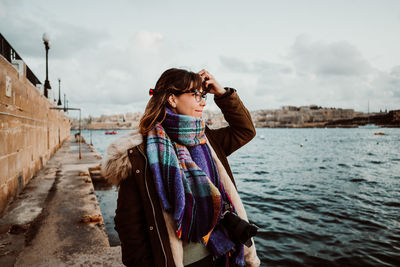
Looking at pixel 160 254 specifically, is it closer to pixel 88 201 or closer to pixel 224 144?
pixel 224 144

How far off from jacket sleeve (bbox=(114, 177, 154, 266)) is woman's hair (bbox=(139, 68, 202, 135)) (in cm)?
46

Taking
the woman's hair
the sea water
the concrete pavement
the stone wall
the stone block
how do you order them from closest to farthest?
the woman's hair, the concrete pavement, the stone block, the stone wall, the sea water

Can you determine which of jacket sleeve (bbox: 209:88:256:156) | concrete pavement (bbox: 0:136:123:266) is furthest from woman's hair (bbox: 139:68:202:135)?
concrete pavement (bbox: 0:136:123:266)

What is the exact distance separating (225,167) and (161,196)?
649mm

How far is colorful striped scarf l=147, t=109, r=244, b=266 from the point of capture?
1628 millimetres

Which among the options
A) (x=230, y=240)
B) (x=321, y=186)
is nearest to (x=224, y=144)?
(x=230, y=240)

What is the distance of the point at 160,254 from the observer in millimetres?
1573

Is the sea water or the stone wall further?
the sea water

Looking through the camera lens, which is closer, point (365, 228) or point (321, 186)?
point (365, 228)

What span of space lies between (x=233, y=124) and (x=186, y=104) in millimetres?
532

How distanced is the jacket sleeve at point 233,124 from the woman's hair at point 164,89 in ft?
1.04

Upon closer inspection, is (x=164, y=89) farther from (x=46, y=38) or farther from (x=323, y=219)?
(x=46, y=38)

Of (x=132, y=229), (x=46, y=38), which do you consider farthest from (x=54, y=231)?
(x=46, y=38)

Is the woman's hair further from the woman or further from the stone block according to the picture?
the stone block
